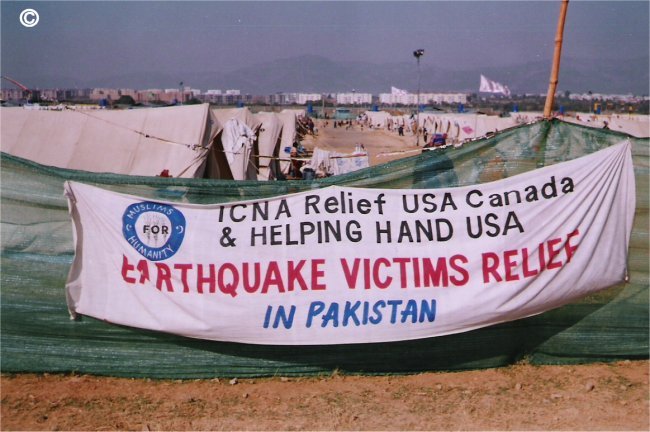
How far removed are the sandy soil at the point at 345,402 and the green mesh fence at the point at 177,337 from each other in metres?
0.12

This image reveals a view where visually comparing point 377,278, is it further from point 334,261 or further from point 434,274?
point 434,274

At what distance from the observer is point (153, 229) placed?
5238mm

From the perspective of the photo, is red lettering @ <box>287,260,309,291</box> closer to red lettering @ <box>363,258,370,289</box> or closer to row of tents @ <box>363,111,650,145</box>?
red lettering @ <box>363,258,370,289</box>

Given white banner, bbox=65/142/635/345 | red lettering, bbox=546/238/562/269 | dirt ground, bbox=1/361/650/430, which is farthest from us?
red lettering, bbox=546/238/562/269

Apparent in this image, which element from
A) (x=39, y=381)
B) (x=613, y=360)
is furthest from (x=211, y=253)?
(x=613, y=360)

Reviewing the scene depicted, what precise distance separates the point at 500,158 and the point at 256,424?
3.11 metres

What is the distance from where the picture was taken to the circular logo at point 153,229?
520cm

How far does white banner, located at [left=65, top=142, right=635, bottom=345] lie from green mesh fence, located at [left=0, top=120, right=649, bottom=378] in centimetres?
13

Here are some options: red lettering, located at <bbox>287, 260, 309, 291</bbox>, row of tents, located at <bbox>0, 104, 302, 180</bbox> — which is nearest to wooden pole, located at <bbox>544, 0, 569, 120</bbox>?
red lettering, located at <bbox>287, 260, 309, 291</bbox>

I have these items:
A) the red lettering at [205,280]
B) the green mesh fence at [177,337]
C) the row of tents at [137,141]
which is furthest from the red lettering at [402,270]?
the row of tents at [137,141]

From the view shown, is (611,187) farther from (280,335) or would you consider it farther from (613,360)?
(280,335)

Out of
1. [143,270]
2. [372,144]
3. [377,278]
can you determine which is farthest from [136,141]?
[372,144]

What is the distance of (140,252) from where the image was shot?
5.20m

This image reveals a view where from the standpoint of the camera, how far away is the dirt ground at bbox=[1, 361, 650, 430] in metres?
4.63
